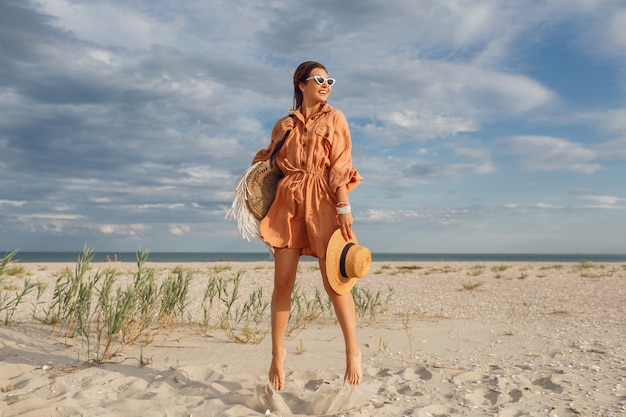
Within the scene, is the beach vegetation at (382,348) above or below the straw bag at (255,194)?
below

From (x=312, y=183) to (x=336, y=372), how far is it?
1688 mm

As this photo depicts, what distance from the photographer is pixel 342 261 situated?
3.51 meters

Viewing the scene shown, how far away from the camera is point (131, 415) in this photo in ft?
11.0

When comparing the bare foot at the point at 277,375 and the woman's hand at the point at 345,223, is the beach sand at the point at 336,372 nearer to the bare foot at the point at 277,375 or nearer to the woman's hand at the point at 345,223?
the bare foot at the point at 277,375

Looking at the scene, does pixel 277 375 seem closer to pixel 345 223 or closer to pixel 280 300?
pixel 280 300

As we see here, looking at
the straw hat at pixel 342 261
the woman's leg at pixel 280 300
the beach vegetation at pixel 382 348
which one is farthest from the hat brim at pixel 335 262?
the beach vegetation at pixel 382 348

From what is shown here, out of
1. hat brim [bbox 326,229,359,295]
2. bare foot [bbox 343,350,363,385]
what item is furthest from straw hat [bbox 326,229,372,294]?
bare foot [bbox 343,350,363,385]

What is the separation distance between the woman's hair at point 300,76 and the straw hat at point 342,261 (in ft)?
3.60

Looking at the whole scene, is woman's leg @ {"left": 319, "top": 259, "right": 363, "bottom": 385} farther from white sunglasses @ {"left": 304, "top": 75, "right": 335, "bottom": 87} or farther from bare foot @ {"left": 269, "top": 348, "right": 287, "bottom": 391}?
white sunglasses @ {"left": 304, "top": 75, "right": 335, "bottom": 87}

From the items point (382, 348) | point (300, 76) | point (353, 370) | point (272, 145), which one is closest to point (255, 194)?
point (272, 145)

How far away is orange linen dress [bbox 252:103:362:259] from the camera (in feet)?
11.7

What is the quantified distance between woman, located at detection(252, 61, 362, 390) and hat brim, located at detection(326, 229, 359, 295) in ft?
0.14

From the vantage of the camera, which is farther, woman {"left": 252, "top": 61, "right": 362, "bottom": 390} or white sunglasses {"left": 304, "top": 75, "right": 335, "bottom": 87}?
white sunglasses {"left": 304, "top": 75, "right": 335, "bottom": 87}

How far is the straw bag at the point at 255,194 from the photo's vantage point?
3822 millimetres
